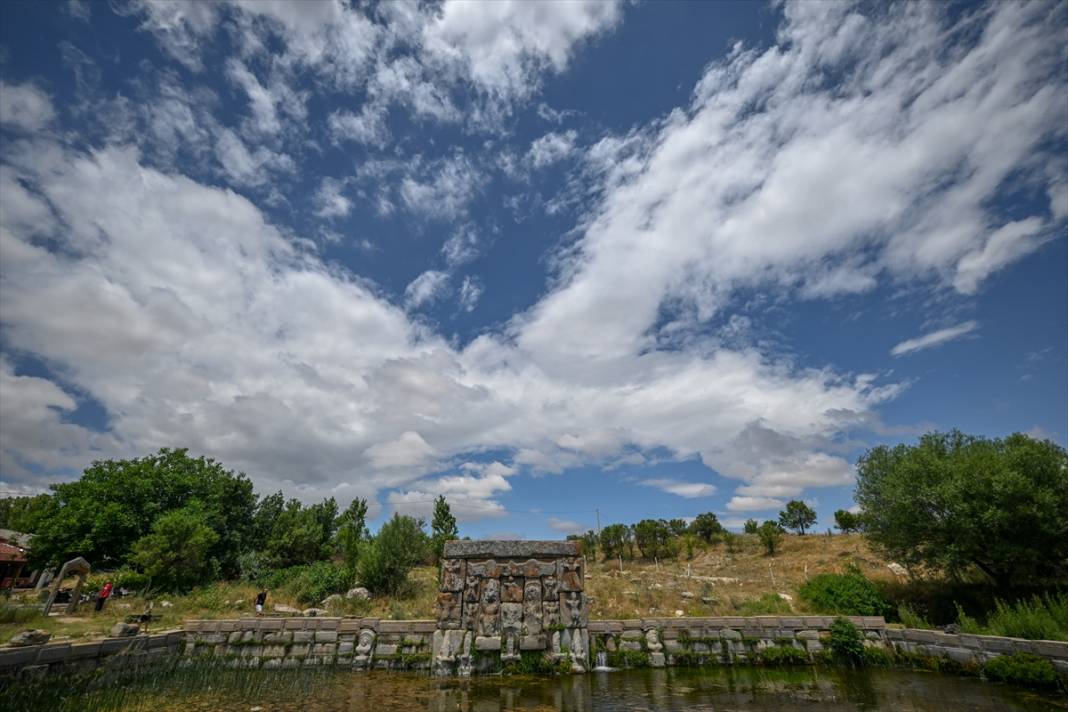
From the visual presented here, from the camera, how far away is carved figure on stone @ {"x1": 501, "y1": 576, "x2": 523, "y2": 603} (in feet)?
38.3

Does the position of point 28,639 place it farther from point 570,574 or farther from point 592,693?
point 570,574

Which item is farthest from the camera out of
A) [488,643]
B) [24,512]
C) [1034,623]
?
[24,512]

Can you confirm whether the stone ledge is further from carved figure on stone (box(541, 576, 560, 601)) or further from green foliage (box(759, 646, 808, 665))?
green foliage (box(759, 646, 808, 665))

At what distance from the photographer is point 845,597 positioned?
46.7 ft

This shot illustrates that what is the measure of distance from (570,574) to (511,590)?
→ 1540 millimetres

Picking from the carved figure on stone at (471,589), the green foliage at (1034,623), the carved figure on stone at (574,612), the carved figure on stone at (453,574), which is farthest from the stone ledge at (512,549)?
the green foliage at (1034,623)

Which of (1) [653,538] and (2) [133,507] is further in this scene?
(1) [653,538]

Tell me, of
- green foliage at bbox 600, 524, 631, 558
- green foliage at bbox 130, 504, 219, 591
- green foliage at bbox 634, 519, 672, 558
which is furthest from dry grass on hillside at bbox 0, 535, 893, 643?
green foliage at bbox 600, 524, 631, 558

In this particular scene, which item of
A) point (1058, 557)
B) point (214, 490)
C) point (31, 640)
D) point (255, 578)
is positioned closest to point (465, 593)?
point (31, 640)

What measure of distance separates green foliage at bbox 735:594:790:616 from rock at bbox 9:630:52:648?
17425 millimetres

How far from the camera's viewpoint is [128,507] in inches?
1120

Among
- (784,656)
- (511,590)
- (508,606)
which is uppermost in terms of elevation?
(511,590)

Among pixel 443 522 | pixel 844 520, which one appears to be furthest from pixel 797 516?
pixel 443 522

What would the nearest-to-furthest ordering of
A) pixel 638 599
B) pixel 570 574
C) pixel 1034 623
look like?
1. pixel 1034 623
2. pixel 570 574
3. pixel 638 599
